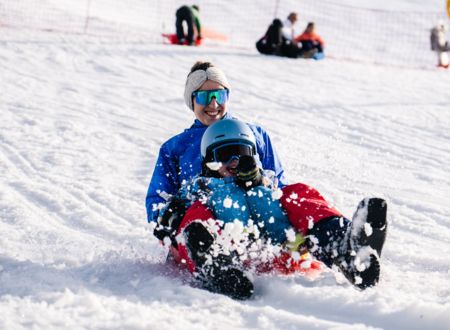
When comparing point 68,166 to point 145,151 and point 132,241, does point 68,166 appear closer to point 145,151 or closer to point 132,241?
point 145,151

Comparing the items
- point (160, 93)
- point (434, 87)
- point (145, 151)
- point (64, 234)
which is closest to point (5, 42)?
point (160, 93)

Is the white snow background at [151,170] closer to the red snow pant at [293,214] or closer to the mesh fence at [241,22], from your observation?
the red snow pant at [293,214]

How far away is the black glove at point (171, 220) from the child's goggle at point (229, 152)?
260mm

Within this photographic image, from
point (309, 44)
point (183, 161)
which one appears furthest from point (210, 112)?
point (309, 44)

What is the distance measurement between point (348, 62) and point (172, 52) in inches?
119

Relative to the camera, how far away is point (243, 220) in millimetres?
3043

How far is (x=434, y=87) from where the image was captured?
33.2ft

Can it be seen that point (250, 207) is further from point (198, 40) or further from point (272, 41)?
point (198, 40)

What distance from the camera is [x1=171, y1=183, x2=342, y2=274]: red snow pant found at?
2.95 metres

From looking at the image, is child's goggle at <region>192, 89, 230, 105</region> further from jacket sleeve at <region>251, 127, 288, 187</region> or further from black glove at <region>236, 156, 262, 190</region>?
black glove at <region>236, 156, 262, 190</region>

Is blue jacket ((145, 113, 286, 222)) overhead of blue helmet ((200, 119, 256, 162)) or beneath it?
beneath

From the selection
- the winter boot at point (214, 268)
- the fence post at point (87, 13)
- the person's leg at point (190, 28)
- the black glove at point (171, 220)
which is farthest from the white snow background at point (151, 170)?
the fence post at point (87, 13)

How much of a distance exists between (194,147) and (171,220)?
0.57 m

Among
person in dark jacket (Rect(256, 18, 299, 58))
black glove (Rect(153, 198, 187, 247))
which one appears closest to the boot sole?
black glove (Rect(153, 198, 187, 247))
